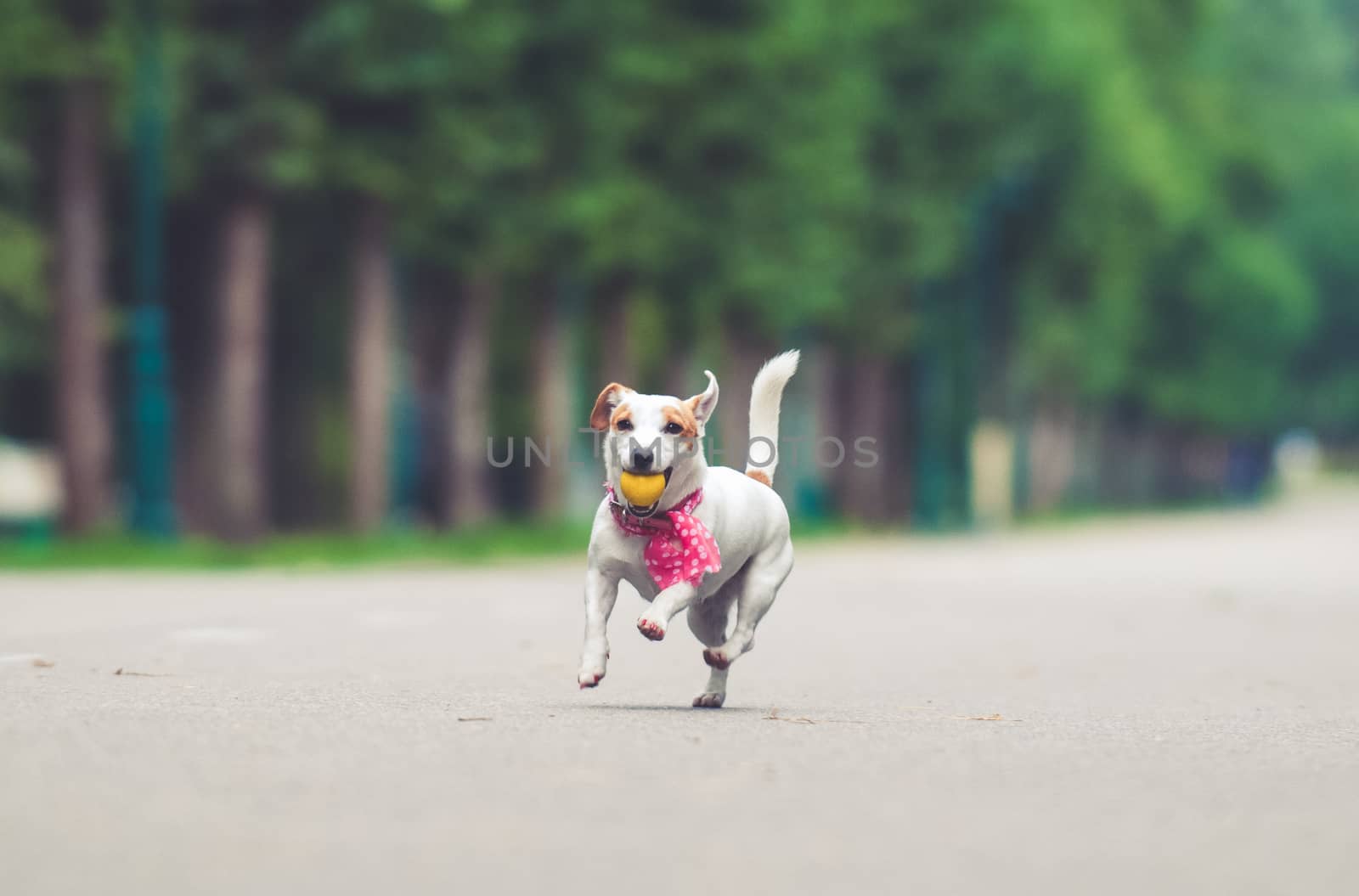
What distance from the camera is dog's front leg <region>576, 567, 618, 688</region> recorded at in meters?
10.5

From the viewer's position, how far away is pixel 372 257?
115 feet

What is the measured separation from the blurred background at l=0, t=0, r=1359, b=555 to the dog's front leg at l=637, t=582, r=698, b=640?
20585 millimetres

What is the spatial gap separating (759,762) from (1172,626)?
11.5 meters

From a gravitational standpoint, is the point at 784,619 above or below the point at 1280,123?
below

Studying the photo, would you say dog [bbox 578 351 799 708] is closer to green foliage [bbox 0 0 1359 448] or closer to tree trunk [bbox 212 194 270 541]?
green foliage [bbox 0 0 1359 448]

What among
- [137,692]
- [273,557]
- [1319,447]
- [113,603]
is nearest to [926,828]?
[137,692]

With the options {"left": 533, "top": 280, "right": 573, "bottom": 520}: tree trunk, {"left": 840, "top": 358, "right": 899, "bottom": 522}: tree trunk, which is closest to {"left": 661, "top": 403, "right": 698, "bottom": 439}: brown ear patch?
{"left": 533, "top": 280, "right": 573, "bottom": 520}: tree trunk

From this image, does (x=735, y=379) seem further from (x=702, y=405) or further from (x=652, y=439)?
(x=652, y=439)

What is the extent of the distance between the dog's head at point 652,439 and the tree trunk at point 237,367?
69.6 ft

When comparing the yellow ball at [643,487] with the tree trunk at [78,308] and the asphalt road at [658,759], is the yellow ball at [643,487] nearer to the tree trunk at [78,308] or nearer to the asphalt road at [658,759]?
the asphalt road at [658,759]

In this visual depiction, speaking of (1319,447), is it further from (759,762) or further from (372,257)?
(759,762)

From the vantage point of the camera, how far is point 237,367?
31719mm

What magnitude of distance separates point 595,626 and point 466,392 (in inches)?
1081

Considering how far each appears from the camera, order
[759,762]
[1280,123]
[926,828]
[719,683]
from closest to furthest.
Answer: [926,828], [759,762], [719,683], [1280,123]
